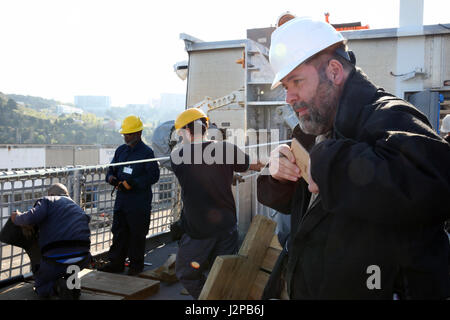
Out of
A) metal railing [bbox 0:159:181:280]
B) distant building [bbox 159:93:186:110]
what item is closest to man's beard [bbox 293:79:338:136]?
metal railing [bbox 0:159:181:280]

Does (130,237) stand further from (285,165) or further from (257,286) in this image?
(285,165)

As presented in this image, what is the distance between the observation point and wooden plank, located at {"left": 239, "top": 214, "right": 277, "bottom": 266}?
293 centimetres

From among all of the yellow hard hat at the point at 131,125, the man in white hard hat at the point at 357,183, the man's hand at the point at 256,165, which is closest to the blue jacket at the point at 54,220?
the yellow hard hat at the point at 131,125

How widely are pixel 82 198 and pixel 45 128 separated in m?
116

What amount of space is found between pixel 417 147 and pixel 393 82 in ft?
28.3

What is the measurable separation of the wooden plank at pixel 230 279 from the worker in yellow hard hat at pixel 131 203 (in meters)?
2.67

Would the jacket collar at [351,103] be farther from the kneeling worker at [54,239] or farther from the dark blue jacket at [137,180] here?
the dark blue jacket at [137,180]

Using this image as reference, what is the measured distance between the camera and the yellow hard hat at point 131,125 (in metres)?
5.37

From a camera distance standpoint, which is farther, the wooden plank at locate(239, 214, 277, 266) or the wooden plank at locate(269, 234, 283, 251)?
the wooden plank at locate(269, 234, 283, 251)

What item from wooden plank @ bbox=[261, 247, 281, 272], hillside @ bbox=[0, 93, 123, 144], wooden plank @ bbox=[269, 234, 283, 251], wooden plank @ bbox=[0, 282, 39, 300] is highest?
hillside @ bbox=[0, 93, 123, 144]

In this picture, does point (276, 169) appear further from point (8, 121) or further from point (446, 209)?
point (8, 121)

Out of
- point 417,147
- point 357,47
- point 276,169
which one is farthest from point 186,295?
point 357,47

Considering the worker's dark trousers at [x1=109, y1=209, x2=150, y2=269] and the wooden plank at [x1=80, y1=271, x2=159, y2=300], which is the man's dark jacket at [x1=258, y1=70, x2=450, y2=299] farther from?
the worker's dark trousers at [x1=109, y1=209, x2=150, y2=269]

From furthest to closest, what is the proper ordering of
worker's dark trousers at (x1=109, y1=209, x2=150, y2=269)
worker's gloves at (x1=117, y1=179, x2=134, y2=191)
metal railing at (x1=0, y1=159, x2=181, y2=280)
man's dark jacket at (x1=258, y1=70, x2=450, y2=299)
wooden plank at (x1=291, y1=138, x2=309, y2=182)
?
worker's dark trousers at (x1=109, y1=209, x2=150, y2=269) < worker's gloves at (x1=117, y1=179, x2=134, y2=191) < metal railing at (x1=0, y1=159, x2=181, y2=280) < wooden plank at (x1=291, y1=138, x2=309, y2=182) < man's dark jacket at (x1=258, y1=70, x2=450, y2=299)
